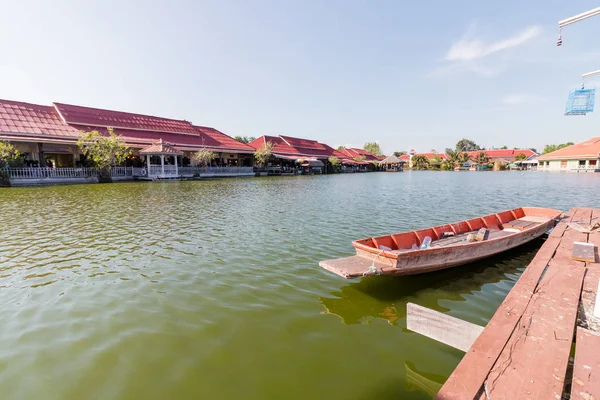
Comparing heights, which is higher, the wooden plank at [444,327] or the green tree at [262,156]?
Answer: the green tree at [262,156]

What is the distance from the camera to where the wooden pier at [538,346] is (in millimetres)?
2054

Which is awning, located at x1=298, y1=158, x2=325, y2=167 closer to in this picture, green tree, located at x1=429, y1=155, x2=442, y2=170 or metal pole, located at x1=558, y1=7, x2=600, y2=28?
metal pole, located at x1=558, y1=7, x2=600, y2=28

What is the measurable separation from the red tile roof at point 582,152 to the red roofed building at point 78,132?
51.9 meters

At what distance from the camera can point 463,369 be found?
226cm

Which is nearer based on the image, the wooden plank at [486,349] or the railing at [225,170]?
the wooden plank at [486,349]

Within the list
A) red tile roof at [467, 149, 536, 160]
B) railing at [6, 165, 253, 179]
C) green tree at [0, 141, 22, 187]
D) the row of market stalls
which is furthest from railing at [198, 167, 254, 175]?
red tile roof at [467, 149, 536, 160]

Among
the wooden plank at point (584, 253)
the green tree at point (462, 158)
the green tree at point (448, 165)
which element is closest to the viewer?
the wooden plank at point (584, 253)

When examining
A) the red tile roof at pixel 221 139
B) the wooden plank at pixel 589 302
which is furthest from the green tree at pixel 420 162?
the wooden plank at pixel 589 302

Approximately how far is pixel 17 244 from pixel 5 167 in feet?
57.7

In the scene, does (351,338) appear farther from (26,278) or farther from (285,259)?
(26,278)

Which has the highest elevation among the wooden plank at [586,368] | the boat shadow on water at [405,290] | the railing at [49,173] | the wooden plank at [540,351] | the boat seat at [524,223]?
the railing at [49,173]

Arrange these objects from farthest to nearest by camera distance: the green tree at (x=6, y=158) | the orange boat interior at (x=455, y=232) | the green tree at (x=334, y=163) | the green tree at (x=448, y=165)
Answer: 1. the green tree at (x=448, y=165)
2. the green tree at (x=334, y=163)
3. the green tree at (x=6, y=158)
4. the orange boat interior at (x=455, y=232)

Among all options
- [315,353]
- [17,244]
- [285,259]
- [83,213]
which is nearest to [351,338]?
[315,353]

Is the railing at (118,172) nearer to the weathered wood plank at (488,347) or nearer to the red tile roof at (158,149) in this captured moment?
the red tile roof at (158,149)
